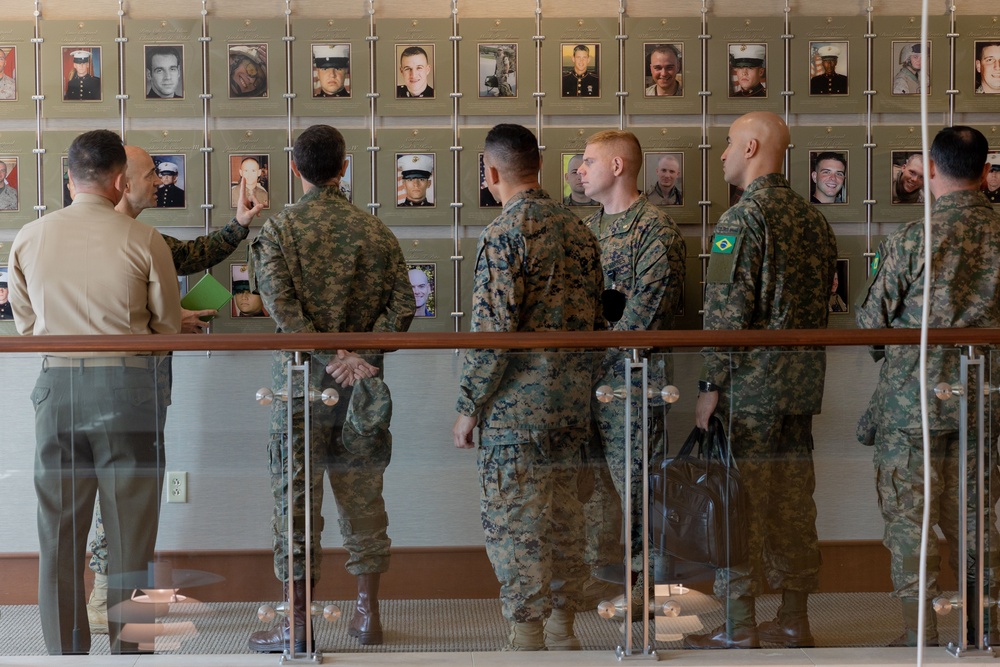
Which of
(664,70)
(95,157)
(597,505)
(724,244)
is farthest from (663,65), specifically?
(95,157)

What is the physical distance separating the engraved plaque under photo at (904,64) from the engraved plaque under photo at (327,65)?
2.06 meters

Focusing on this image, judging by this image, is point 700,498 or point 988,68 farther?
point 988,68

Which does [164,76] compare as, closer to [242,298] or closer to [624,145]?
[242,298]

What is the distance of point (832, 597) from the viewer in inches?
120

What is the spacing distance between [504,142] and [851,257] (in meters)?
1.89

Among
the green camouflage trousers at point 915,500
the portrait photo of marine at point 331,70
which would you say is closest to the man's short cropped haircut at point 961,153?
the green camouflage trousers at point 915,500

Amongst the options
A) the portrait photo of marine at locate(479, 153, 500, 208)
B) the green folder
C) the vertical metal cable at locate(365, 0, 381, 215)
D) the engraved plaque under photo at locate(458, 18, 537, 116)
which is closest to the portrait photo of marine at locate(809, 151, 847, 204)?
the engraved plaque under photo at locate(458, 18, 537, 116)

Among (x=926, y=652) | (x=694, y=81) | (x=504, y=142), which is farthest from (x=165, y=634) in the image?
(x=694, y=81)

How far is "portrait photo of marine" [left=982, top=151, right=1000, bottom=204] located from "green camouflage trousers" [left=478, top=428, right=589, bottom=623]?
2.35m

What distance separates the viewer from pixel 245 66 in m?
4.20

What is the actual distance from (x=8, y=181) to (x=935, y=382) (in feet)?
11.4

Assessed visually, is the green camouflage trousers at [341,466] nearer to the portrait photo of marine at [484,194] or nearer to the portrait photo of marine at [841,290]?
the portrait photo of marine at [484,194]

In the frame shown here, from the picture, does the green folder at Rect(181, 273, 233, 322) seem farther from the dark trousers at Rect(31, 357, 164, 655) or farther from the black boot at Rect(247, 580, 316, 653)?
the black boot at Rect(247, 580, 316, 653)

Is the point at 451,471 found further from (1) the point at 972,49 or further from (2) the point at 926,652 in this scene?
(1) the point at 972,49
